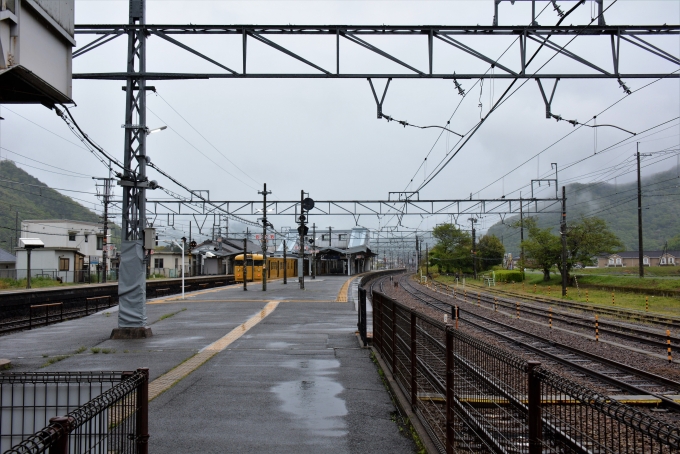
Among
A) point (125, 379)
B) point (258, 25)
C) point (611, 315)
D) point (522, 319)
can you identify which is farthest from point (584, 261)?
point (125, 379)

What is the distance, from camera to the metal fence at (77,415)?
244 centimetres

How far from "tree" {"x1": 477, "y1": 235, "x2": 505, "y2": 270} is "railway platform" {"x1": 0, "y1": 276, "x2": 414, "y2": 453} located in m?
59.4

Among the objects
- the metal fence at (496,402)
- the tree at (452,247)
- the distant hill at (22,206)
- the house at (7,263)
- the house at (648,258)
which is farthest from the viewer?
the house at (648,258)

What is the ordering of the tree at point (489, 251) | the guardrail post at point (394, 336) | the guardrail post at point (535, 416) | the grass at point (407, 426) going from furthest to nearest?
the tree at point (489, 251), the guardrail post at point (394, 336), the grass at point (407, 426), the guardrail post at point (535, 416)

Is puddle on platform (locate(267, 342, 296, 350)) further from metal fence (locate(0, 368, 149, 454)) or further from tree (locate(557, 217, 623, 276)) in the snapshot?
tree (locate(557, 217, 623, 276))

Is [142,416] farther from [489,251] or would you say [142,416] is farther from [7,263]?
[489,251]

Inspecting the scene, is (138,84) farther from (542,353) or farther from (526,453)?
(526,453)

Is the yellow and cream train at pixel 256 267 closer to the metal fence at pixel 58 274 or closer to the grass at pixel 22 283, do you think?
the metal fence at pixel 58 274

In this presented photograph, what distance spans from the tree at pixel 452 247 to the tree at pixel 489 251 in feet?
4.97

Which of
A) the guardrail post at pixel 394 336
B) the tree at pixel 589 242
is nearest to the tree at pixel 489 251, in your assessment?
the tree at pixel 589 242

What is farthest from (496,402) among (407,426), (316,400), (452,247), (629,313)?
(452,247)

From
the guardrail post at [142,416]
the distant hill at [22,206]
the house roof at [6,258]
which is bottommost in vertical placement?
the guardrail post at [142,416]

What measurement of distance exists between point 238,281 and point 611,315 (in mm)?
32416

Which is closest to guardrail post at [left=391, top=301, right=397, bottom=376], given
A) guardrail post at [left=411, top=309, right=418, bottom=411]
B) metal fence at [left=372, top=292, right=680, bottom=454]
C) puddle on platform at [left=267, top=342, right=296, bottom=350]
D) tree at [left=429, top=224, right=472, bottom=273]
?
metal fence at [left=372, top=292, right=680, bottom=454]
